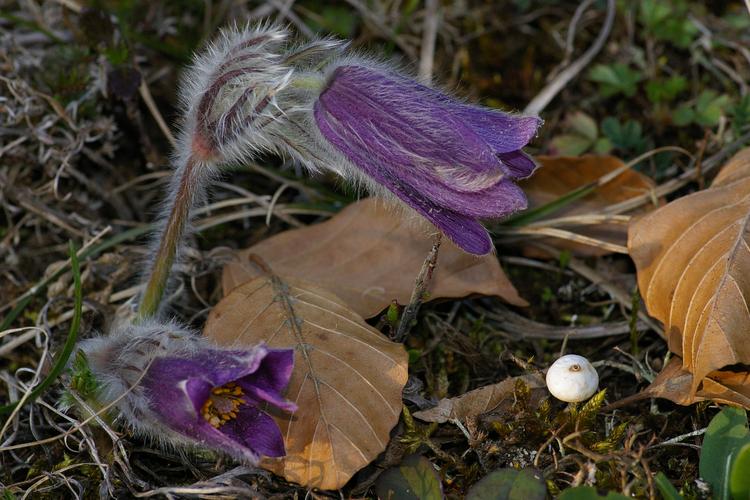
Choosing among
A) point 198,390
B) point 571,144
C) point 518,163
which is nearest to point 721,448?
point 518,163

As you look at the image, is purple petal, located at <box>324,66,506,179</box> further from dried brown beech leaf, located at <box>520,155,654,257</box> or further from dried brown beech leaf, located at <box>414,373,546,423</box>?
dried brown beech leaf, located at <box>520,155,654,257</box>

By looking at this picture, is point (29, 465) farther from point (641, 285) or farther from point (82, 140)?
point (641, 285)

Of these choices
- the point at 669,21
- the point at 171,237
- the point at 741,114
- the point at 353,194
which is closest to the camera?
the point at 171,237

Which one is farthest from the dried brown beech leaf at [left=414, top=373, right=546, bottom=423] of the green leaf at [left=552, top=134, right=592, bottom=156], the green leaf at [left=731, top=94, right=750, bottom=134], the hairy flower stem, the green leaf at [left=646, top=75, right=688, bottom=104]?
the green leaf at [left=646, top=75, right=688, bottom=104]

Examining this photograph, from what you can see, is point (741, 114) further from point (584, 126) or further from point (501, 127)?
point (501, 127)

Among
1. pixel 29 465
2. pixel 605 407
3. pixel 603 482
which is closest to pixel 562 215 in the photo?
pixel 605 407

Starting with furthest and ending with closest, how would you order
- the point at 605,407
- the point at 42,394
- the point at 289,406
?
the point at 42,394 < the point at 605,407 < the point at 289,406
